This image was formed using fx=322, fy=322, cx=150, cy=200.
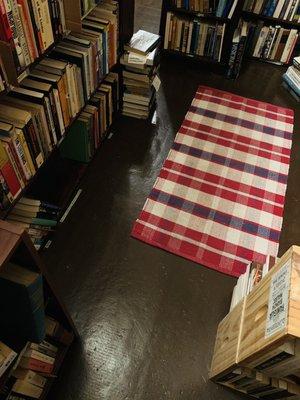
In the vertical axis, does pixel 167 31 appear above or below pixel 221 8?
below

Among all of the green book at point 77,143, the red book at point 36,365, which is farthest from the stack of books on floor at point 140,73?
the red book at point 36,365

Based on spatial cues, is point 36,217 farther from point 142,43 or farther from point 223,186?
point 142,43

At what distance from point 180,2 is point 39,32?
191 cm

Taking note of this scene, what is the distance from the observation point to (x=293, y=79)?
114 inches

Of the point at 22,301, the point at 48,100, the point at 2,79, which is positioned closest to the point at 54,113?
the point at 48,100

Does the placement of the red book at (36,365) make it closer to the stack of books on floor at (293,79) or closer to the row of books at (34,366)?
the row of books at (34,366)

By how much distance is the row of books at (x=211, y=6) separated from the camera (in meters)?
2.63

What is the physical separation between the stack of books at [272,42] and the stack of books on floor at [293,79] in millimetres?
186

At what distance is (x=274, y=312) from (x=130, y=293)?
91 cm

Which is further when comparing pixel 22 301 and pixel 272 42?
pixel 272 42

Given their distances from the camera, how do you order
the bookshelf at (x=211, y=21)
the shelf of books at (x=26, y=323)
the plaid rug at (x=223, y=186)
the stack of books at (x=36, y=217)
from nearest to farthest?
the shelf of books at (x=26, y=323) → the stack of books at (x=36, y=217) → the plaid rug at (x=223, y=186) → the bookshelf at (x=211, y=21)

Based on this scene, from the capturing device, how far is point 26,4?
3.77 feet

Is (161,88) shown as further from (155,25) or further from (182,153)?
(155,25)

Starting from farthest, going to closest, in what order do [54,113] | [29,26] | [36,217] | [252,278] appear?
[36,217]
[54,113]
[252,278]
[29,26]
